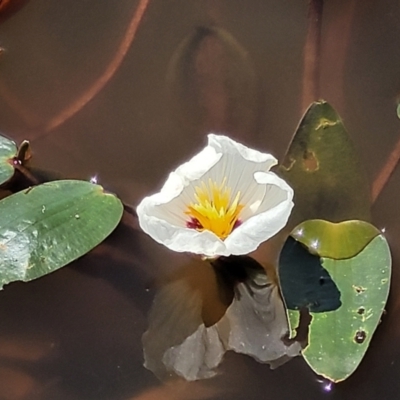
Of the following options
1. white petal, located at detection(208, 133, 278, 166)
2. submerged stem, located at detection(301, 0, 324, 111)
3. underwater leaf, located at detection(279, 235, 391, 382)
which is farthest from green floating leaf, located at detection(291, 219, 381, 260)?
submerged stem, located at detection(301, 0, 324, 111)

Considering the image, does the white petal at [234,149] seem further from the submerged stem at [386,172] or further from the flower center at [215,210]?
the submerged stem at [386,172]

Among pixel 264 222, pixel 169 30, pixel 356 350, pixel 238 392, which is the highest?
pixel 169 30

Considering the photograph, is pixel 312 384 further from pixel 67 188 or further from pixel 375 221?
pixel 67 188

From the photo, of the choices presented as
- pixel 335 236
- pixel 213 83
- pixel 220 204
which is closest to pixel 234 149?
pixel 220 204

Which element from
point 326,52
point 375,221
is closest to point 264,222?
point 375,221

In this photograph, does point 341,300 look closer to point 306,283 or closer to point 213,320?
point 306,283

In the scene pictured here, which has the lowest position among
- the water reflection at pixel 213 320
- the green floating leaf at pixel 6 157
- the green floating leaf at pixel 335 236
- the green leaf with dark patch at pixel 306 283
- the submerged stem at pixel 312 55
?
the water reflection at pixel 213 320

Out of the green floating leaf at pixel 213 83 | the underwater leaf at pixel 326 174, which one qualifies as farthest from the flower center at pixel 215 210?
the green floating leaf at pixel 213 83
